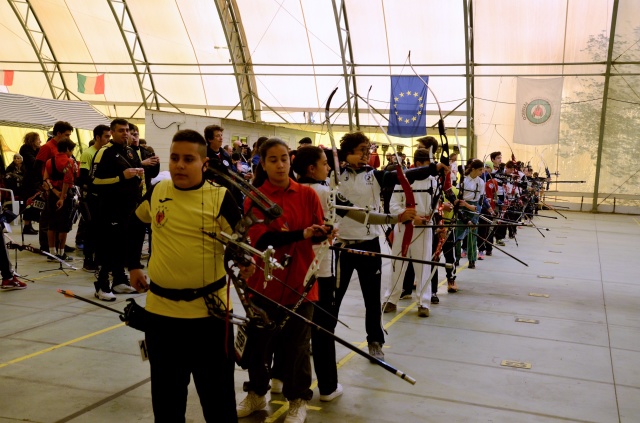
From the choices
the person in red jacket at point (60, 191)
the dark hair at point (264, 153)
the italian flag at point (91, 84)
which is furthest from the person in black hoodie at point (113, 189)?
the italian flag at point (91, 84)

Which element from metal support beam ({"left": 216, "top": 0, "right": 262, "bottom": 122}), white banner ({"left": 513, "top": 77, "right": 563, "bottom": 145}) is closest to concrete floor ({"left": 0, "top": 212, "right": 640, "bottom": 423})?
white banner ({"left": 513, "top": 77, "right": 563, "bottom": 145})

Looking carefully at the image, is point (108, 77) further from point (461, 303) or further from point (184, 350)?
point (184, 350)

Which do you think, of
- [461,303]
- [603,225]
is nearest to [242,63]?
[603,225]

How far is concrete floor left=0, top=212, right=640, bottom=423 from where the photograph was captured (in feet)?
13.9

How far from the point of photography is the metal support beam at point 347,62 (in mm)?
21688

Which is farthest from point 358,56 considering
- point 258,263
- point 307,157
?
point 258,263

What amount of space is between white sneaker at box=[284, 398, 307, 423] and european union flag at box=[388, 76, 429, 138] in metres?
17.5

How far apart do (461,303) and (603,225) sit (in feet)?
42.6

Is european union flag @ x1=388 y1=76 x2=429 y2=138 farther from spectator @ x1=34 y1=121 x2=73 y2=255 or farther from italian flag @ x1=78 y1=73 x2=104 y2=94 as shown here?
spectator @ x1=34 y1=121 x2=73 y2=255

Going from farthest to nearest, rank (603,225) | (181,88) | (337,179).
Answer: (181,88), (603,225), (337,179)

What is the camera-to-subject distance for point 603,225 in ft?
63.2

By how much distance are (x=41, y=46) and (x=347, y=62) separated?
1122 centimetres

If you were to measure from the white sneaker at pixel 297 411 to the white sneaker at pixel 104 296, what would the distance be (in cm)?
356

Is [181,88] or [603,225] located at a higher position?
[181,88]
